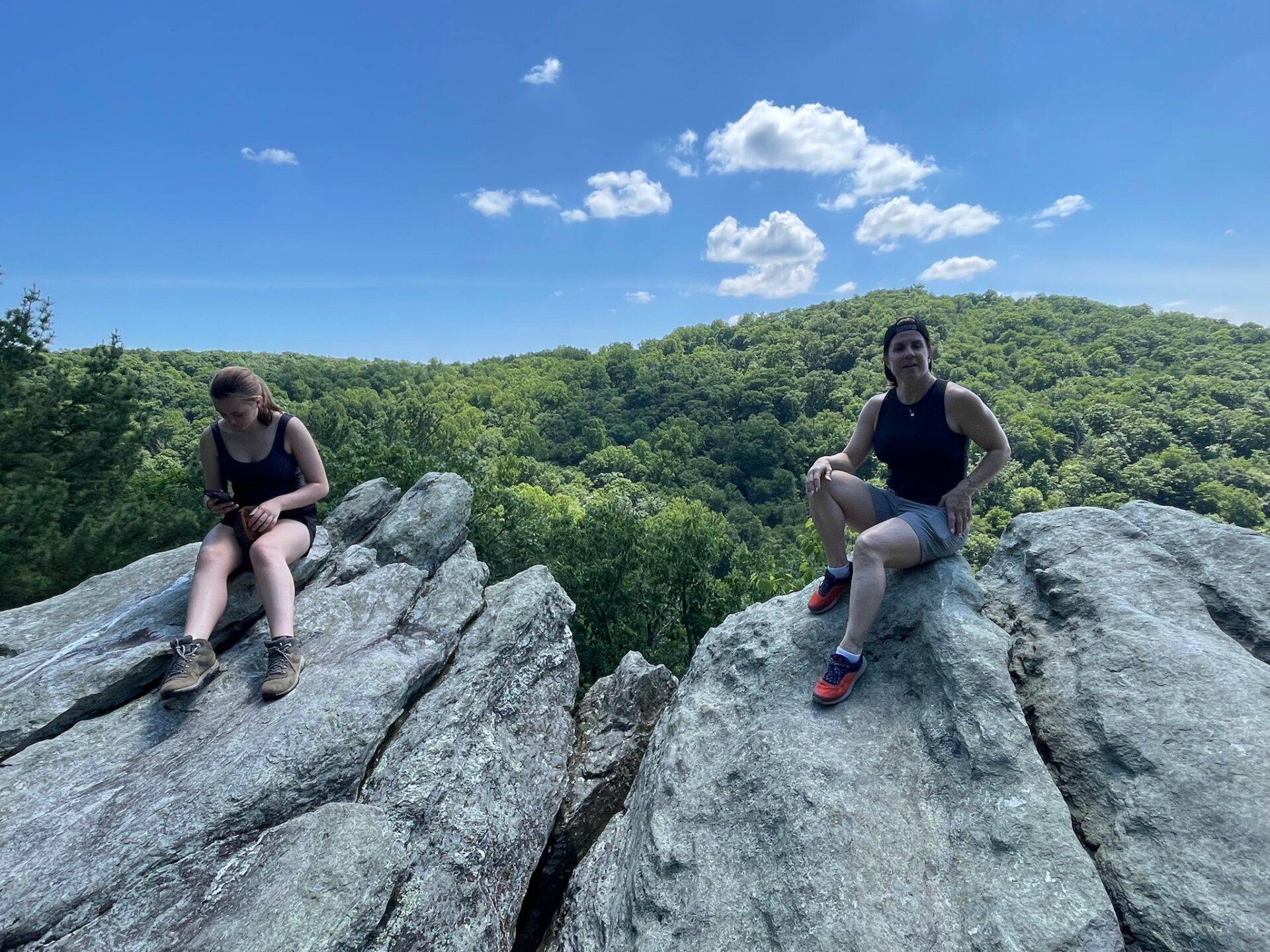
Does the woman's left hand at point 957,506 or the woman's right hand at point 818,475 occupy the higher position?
the woman's right hand at point 818,475

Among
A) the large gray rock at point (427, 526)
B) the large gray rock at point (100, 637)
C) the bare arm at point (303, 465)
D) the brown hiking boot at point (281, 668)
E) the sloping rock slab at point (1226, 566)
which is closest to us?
the sloping rock slab at point (1226, 566)

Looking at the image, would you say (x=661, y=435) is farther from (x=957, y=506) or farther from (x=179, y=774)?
(x=179, y=774)

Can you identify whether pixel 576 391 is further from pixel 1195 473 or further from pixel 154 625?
pixel 154 625

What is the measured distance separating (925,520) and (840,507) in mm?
738

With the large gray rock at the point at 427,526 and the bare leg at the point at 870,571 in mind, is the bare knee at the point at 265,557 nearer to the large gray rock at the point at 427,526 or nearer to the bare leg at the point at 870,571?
the large gray rock at the point at 427,526

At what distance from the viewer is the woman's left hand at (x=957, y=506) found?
5262 mm

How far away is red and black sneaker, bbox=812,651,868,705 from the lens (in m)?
5.03

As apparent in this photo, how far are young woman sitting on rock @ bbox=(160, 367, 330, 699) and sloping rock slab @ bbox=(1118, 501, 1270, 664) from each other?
27.2 feet

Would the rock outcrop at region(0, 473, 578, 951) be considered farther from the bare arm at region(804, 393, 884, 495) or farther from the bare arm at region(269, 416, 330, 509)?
the bare arm at region(804, 393, 884, 495)

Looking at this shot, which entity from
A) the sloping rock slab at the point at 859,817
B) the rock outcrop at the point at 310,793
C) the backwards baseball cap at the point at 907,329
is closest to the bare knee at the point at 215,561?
the rock outcrop at the point at 310,793

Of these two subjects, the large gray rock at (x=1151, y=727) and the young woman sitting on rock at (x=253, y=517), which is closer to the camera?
the large gray rock at (x=1151, y=727)

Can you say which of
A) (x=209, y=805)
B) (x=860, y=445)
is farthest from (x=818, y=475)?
(x=209, y=805)

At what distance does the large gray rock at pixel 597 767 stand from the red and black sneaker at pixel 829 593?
2595 millimetres

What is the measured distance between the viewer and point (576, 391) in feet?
434
